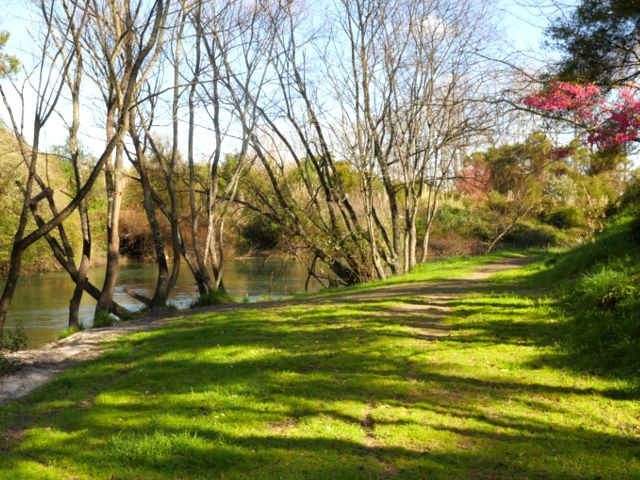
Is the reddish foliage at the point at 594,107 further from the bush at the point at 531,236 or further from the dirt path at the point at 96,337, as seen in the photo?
the bush at the point at 531,236

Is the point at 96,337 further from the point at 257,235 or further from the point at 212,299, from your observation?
the point at 257,235

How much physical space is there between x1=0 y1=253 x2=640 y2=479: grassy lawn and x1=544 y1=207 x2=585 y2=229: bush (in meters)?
26.5

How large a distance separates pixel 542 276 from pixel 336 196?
340 inches

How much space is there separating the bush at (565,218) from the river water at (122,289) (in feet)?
47.4

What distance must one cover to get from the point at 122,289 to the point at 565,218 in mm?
23626

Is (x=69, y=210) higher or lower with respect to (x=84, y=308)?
higher

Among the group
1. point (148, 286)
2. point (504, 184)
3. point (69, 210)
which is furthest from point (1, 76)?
point (504, 184)

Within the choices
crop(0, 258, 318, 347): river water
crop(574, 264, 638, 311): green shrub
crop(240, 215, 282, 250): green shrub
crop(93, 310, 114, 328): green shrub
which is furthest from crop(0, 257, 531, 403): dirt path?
crop(240, 215, 282, 250): green shrub

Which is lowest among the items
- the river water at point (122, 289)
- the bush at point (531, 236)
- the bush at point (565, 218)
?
the river water at point (122, 289)

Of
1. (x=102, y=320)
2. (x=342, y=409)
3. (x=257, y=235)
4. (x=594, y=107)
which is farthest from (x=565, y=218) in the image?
(x=342, y=409)

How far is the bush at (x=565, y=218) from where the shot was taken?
33.4m

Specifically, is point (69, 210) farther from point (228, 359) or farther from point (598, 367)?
point (598, 367)

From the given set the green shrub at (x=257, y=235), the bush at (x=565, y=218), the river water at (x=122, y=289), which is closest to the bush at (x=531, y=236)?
the bush at (x=565, y=218)

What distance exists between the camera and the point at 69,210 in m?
9.46
